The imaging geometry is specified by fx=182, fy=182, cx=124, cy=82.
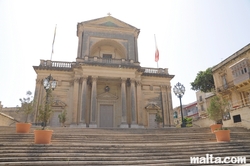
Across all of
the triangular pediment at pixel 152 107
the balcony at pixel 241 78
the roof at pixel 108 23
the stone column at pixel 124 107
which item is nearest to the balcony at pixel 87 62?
the stone column at pixel 124 107

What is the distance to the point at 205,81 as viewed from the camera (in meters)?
30.4

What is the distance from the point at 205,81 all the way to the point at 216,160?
1039 inches

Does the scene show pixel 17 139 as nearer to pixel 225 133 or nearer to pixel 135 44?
pixel 225 133

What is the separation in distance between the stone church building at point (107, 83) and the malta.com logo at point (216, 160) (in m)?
10.4

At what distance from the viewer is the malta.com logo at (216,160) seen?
605 centimetres

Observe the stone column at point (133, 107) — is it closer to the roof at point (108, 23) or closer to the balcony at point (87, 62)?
the balcony at point (87, 62)

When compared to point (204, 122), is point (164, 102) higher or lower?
higher

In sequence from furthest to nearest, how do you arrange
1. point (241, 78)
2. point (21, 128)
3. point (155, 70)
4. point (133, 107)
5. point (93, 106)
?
point (155, 70) → point (241, 78) → point (133, 107) → point (93, 106) → point (21, 128)

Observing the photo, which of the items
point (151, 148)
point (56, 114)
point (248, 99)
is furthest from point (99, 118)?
point (248, 99)

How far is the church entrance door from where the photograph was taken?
18422 millimetres

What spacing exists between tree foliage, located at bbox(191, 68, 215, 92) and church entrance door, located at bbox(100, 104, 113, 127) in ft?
61.3

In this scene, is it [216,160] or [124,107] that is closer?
[216,160]

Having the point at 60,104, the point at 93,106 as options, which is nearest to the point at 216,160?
the point at 93,106

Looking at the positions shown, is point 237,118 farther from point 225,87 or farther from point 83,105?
point 83,105
